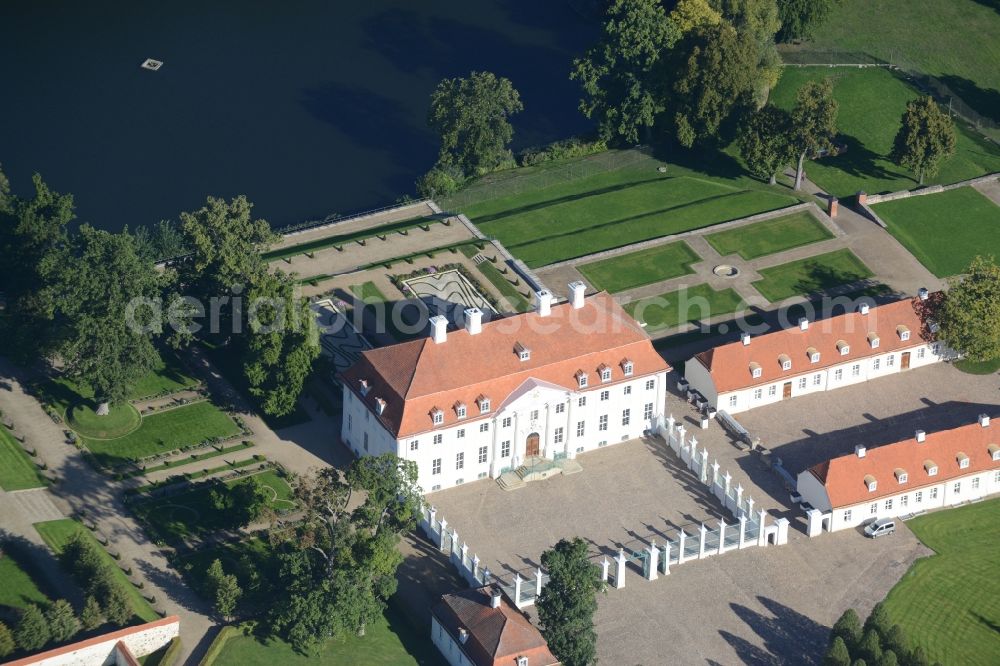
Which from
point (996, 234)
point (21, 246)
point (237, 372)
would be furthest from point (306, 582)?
point (996, 234)

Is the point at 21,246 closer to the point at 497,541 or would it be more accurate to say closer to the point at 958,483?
the point at 497,541

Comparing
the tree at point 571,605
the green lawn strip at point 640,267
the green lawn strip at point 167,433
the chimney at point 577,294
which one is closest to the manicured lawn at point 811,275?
the green lawn strip at point 640,267

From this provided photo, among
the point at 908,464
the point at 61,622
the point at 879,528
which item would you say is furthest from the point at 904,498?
the point at 61,622

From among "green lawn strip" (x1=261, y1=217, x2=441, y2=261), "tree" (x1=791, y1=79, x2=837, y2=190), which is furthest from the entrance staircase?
"tree" (x1=791, y1=79, x2=837, y2=190)

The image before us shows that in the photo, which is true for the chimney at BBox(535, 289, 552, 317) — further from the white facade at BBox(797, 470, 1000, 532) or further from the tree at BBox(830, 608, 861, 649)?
the tree at BBox(830, 608, 861, 649)

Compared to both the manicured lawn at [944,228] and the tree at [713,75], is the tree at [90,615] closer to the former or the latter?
the tree at [713,75]

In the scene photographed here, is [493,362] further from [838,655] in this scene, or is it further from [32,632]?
[32,632]
